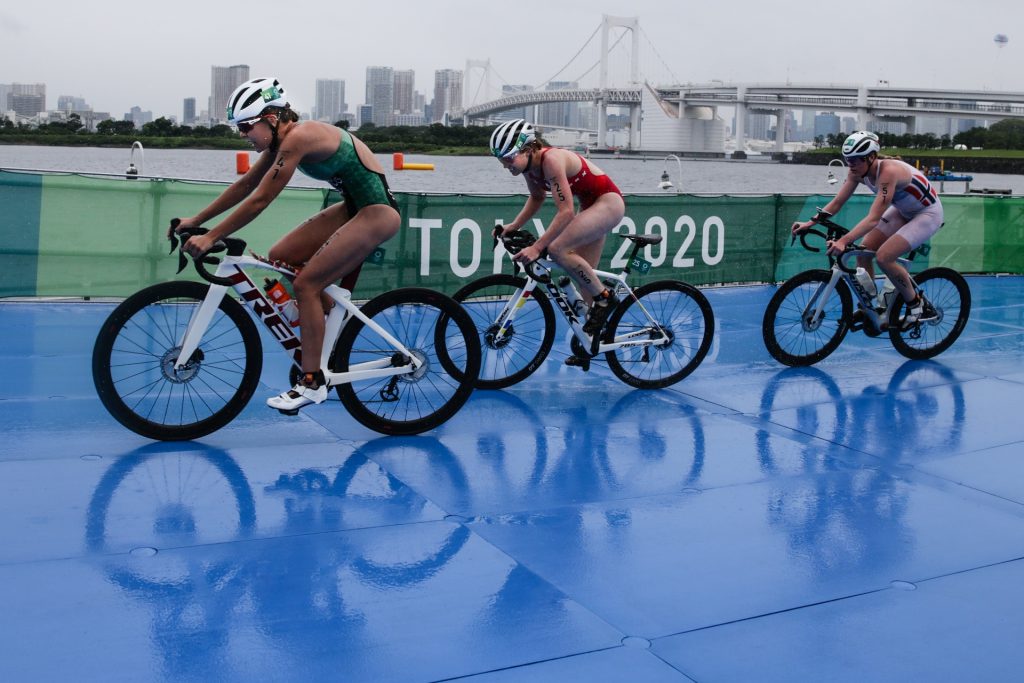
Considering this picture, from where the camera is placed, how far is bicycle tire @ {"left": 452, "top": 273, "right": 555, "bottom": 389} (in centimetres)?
723

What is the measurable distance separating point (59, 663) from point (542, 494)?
8.23ft

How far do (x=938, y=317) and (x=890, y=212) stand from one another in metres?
0.99

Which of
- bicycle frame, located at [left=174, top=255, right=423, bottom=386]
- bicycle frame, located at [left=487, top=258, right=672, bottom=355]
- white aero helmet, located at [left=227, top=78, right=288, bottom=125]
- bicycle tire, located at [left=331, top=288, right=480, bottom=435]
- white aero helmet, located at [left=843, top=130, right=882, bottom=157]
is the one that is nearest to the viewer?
white aero helmet, located at [left=227, top=78, right=288, bottom=125]

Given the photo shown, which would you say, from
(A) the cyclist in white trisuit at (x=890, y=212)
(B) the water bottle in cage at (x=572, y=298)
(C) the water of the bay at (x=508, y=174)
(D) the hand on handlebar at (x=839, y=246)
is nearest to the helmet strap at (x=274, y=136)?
(B) the water bottle in cage at (x=572, y=298)

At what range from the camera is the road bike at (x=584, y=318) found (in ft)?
23.7

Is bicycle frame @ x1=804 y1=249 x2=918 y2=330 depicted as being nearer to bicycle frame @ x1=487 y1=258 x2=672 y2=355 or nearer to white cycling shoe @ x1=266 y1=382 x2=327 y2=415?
bicycle frame @ x1=487 y1=258 x2=672 y2=355

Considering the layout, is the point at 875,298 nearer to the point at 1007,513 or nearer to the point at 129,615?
the point at 1007,513

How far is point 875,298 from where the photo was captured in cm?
865

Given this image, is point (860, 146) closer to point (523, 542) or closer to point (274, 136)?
point (274, 136)

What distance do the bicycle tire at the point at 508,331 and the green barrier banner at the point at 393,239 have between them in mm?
1191

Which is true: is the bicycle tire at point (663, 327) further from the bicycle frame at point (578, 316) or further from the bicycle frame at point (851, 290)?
the bicycle frame at point (851, 290)

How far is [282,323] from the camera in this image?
19.1 ft

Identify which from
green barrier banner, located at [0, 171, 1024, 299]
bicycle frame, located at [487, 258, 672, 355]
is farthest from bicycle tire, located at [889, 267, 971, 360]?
bicycle frame, located at [487, 258, 672, 355]

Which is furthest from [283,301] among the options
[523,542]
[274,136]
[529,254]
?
[523,542]
